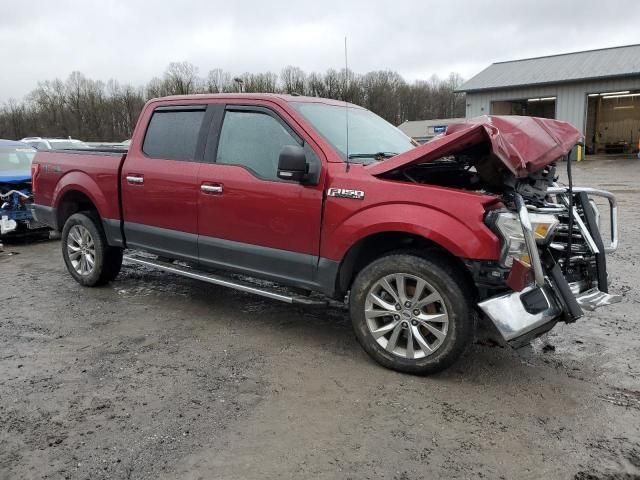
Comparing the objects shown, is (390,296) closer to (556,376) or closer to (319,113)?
(556,376)

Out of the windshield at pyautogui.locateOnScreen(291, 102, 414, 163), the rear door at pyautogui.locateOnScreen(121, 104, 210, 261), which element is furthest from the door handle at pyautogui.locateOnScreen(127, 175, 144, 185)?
the windshield at pyautogui.locateOnScreen(291, 102, 414, 163)

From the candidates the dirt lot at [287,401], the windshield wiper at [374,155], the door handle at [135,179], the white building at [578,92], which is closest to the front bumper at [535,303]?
the dirt lot at [287,401]

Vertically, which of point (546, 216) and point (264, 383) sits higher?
point (546, 216)

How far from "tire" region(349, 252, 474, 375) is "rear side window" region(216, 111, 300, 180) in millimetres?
1220

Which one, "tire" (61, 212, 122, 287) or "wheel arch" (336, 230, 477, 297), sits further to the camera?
"tire" (61, 212, 122, 287)

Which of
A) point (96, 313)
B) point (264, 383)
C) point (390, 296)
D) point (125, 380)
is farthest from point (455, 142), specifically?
point (96, 313)

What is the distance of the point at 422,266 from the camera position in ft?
11.8

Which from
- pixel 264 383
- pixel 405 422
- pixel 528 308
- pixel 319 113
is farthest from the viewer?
pixel 319 113

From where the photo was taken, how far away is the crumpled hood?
333 centimetres

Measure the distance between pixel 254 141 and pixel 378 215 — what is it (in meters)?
1.42

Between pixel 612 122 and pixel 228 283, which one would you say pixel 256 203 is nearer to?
pixel 228 283

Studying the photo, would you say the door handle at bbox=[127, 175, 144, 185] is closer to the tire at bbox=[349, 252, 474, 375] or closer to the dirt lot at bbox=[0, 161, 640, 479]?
the dirt lot at bbox=[0, 161, 640, 479]

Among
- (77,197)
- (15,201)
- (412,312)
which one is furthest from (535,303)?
(15,201)

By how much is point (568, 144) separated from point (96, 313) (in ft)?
14.5
